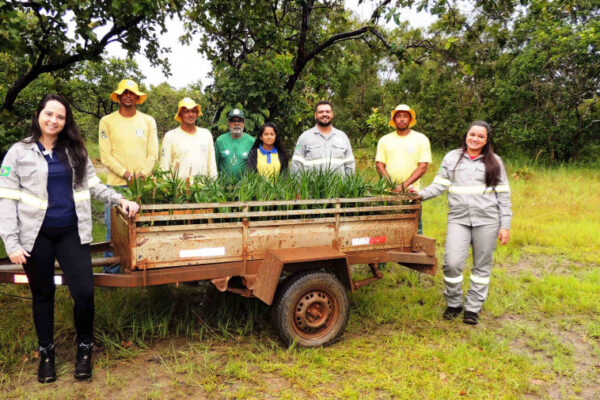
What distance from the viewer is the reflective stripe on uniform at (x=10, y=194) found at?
2.87 m

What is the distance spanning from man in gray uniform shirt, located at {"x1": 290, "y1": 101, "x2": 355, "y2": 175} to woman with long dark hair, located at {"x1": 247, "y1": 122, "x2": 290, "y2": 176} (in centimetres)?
21

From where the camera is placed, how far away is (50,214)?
119 inches

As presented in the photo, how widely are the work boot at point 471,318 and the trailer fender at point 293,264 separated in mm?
1379

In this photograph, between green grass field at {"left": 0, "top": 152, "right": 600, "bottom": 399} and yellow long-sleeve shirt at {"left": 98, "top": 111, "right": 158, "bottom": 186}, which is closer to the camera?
green grass field at {"left": 0, "top": 152, "right": 600, "bottom": 399}

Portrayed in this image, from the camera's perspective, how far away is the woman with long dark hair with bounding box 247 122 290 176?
4.84 metres

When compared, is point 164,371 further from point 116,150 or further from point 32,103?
point 32,103

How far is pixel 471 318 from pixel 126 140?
4.01 m

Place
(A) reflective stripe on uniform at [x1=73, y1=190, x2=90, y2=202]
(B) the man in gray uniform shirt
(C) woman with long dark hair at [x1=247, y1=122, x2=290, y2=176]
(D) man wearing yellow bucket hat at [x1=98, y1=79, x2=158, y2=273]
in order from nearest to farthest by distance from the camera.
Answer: (A) reflective stripe on uniform at [x1=73, y1=190, x2=90, y2=202]
(D) man wearing yellow bucket hat at [x1=98, y1=79, x2=158, y2=273]
(C) woman with long dark hair at [x1=247, y1=122, x2=290, y2=176]
(B) the man in gray uniform shirt

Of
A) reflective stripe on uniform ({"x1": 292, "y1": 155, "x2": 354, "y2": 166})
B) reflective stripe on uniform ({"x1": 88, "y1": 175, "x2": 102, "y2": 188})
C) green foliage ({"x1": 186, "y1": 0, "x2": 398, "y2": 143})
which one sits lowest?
reflective stripe on uniform ({"x1": 88, "y1": 175, "x2": 102, "y2": 188})

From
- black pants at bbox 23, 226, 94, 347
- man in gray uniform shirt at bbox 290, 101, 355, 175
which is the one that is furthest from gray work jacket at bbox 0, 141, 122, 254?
man in gray uniform shirt at bbox 290, 101, 355, 175

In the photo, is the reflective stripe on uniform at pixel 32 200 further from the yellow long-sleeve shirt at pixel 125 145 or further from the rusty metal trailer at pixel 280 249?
the yellow long-sleeve shirt at pixel 125 145

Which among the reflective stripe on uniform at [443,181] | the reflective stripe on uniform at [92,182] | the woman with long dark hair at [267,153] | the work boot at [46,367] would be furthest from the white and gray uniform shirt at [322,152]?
the work boot at [46,367]

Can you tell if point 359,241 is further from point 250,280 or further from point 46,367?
point 46,367

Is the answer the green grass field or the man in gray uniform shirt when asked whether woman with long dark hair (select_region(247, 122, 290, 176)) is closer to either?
the man in gray uniform shirt
